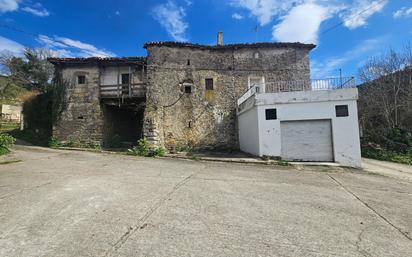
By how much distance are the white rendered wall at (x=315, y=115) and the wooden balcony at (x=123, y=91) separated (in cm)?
873

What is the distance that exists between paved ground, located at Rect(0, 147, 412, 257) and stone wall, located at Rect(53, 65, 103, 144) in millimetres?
9698

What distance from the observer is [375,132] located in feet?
61.8

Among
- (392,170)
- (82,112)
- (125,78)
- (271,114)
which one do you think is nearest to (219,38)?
(125,78)

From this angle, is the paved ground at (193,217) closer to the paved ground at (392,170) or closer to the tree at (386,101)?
the paved ground at (392,170)

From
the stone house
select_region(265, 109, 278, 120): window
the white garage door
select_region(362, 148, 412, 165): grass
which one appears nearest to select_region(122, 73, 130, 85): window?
the stone house

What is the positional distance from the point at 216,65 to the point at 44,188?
1343cm

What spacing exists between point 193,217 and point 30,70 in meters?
31.2

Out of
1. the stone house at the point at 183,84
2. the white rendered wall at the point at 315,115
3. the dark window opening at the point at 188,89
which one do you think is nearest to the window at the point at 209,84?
the stone house at the point at 183,84

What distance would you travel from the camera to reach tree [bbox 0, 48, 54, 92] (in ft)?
85.8

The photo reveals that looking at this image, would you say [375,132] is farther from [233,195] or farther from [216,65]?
[233,195]

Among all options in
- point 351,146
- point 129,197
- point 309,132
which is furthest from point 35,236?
point 351,146

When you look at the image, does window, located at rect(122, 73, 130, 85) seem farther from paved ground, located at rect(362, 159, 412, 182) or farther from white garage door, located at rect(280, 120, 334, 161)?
paved ground, located at rect(362, 159, 412, 182)

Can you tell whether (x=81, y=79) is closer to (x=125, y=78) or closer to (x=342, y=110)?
(x=125, y=78)

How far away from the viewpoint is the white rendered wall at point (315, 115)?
1115cm
